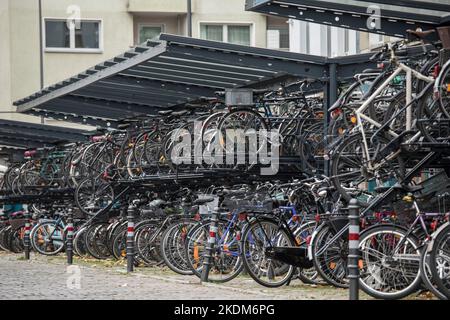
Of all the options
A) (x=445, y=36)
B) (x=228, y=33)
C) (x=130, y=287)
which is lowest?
(x=130, y=287)

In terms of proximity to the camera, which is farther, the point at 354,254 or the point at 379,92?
the point at 379,92

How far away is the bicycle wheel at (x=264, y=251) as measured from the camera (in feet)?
50.8

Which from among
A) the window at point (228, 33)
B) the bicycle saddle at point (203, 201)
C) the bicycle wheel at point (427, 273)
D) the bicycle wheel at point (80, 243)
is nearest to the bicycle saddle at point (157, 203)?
the bicycle saddle at point (203, 201)

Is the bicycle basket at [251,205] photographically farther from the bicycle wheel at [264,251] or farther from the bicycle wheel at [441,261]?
the bicycle wheel at [441,261]

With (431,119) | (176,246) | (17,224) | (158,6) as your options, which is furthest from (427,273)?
(158,6)

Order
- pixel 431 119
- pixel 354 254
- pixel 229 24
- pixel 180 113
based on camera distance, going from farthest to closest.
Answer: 1. pixel 229 24
2. pixel 180 113
3. pixel 431 119
4. pixel 354 254

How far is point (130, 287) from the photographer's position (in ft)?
52.1

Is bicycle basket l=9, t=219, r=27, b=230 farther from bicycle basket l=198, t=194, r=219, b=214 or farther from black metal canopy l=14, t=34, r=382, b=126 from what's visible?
bicycle basket l=198, t=194, r=219, b=214

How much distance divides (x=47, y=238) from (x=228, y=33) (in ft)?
75.9

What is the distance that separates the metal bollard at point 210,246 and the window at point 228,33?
3084 cm

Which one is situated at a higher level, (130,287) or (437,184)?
(437,184)

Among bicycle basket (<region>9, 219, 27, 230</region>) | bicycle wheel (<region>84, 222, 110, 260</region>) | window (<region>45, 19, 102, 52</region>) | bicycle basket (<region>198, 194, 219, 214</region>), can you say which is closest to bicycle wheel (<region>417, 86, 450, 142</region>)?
bicycle basket (<region>198, 194, 219, 214</region>)

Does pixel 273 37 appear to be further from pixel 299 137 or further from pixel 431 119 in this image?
pixel 431 119

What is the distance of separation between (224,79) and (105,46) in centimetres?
2559
